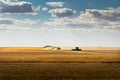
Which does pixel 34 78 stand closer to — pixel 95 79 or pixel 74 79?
pixel 74 79

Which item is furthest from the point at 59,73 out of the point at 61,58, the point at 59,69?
the point at 61,58

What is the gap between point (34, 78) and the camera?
30.0m

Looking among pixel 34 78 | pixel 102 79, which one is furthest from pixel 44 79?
pixel 102 79

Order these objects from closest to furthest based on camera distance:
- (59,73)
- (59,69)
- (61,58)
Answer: (59,73)
(59,69)
(61,58)

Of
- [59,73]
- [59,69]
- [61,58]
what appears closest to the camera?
[59,73]

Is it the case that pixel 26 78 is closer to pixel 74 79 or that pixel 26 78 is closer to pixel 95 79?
pixel 74 79

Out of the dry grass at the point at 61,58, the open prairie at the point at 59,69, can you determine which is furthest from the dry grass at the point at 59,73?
the dry grass at the point at 61,58

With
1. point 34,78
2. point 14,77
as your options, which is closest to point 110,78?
point 34,78

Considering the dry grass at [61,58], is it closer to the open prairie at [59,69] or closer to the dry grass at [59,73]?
the open prairie at [59,69]

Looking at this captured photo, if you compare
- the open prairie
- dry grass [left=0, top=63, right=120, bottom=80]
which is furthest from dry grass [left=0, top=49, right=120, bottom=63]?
dry grass [left=0, top=63, right=120, bottom=80]

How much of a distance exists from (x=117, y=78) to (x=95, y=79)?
2156mm

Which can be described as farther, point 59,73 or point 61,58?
point 61,58

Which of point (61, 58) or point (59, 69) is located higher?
point (61, 58)

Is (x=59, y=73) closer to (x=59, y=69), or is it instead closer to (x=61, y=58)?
(x=59, y=69)
